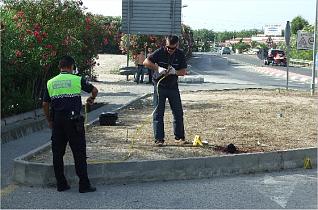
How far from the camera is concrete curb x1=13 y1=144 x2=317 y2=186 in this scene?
24.8ft

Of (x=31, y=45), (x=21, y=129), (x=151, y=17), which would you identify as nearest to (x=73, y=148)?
(x=21, y=129)

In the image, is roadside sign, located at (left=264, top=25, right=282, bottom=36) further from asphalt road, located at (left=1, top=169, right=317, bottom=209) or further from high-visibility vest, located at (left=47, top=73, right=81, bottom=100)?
high-visibility vest, located at (left=47, top=73, right=81, bottom=100)

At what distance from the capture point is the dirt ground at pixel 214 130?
361 inches

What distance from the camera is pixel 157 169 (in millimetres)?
7887

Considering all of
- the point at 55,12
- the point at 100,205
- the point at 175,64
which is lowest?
the point at 100,205

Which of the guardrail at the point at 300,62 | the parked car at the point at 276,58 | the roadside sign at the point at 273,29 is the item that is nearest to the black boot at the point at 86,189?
the parked car at the point at 276,58

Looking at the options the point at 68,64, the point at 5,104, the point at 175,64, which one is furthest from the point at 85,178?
the point at 5,104

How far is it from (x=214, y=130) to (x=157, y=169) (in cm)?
408

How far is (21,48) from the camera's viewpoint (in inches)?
529

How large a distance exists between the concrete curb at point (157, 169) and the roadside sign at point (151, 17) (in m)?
18.0

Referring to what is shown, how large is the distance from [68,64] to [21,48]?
21.1 ft

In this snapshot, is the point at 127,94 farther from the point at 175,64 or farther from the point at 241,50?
the point at 241,50

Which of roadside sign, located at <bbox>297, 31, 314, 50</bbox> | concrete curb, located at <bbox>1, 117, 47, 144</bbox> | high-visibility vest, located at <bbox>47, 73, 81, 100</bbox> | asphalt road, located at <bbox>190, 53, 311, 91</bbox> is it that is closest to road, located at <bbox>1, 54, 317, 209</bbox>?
Result: high-visibility vest, located at <bbox>47, 73, 81, 100</bbox>

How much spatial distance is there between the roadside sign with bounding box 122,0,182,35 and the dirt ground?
8.38 metres
